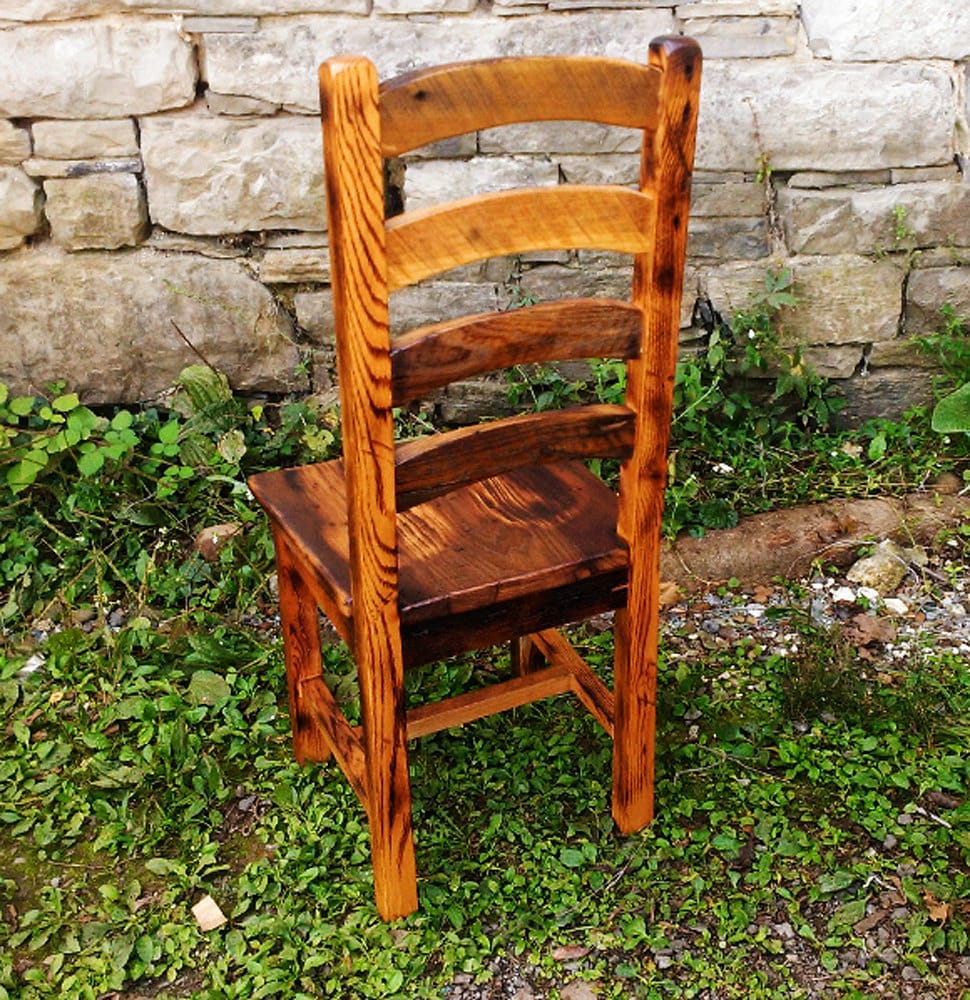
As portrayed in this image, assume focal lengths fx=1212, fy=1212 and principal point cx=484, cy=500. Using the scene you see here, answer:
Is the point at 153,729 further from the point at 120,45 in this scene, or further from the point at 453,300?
the point at 120,45

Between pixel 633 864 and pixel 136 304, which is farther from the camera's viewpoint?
pixel 136 304

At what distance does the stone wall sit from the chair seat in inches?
46.4

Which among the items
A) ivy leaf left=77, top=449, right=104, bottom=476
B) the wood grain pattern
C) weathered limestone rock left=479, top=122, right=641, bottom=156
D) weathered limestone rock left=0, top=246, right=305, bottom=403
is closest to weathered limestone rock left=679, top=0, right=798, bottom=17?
weathered limestone rock left=479, top=122, right=641, bottom=156

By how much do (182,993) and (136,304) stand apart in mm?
1948

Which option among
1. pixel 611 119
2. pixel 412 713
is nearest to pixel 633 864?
pixel 412 713

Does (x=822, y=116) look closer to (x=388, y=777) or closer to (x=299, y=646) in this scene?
(x=299, y=646)

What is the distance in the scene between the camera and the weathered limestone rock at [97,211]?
3287 millimetres

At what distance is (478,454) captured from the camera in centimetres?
191

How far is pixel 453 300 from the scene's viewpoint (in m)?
3.47

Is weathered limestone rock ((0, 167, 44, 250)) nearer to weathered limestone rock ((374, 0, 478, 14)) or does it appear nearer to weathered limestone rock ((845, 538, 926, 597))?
weathered limestone rock ((374, 0, 478, 14))

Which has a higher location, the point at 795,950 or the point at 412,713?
the point at 412,713

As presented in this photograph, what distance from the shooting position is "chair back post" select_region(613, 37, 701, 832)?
1.80 m

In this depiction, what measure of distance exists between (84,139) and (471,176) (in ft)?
3.41

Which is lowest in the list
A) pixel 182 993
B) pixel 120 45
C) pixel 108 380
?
pixel 182 993
